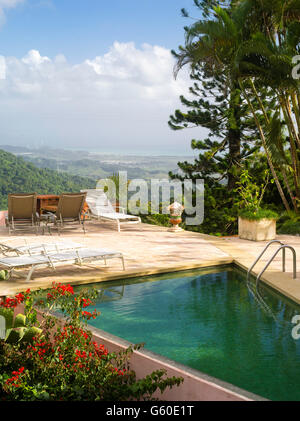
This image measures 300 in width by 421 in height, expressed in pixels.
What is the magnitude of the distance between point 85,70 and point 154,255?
145 feet

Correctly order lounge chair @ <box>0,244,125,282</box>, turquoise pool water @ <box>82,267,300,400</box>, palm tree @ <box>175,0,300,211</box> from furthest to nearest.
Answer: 1. palm tree @ <box>175,0,300,211</box>
2. lounge chair @ <box>0,244,125,282</box>
3. turquoise pool water @ <box>82,267,300,400</box>

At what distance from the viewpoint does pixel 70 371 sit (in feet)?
10.1

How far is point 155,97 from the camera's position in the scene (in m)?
55.6

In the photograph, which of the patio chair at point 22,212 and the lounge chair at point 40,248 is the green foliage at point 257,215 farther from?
the patio chair at point 22,212

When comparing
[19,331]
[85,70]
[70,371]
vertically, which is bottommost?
[70,371]

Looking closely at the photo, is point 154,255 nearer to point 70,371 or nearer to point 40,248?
point 40,248

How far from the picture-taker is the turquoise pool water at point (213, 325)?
11.8 feet

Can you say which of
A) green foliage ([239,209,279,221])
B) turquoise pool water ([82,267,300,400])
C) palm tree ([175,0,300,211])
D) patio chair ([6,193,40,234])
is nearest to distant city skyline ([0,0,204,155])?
palm tree ([175,0,300,211])

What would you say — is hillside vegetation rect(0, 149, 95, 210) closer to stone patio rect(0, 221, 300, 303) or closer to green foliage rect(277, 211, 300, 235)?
stone patio rect(0, 221, 300, 303)

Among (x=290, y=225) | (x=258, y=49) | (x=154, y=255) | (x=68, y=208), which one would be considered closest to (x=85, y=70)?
(x=258, y=49)

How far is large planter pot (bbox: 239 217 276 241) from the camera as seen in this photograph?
898cm

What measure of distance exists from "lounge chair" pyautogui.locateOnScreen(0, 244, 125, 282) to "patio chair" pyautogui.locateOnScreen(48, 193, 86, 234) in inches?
112

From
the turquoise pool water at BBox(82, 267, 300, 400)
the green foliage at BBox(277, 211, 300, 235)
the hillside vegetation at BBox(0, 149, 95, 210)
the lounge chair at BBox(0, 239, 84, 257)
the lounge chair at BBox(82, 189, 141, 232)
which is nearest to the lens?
the turquoise pool water at BBox(82, 267, 300, 400)

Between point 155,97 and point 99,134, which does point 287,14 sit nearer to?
point 99,134
